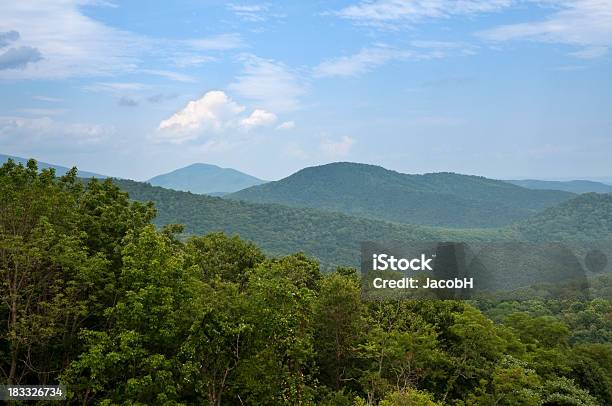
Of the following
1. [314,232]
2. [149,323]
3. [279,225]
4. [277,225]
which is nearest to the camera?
[149,323]

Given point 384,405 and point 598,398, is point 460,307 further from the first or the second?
point 384,405

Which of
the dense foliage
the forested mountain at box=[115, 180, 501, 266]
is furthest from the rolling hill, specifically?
the dense foliage

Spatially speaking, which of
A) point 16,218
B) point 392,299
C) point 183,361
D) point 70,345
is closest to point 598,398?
point 392,299

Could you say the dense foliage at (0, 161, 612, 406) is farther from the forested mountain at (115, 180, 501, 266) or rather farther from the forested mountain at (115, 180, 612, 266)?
the forested mountain at (115, 180, 501, 266)

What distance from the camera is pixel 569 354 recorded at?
38.2 m

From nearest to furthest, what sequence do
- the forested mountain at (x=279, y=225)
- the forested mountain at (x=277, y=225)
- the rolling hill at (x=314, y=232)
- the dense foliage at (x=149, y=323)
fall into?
the dense foliage at (x=149, y=323) < the rolling hill at (x=314, y=232) < the forested mountain at (x=277, y=225) < the forested mountain at (x=279, y=225)

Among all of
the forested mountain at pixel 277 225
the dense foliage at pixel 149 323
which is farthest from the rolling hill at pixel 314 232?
the dense foliage at pixel 149 323

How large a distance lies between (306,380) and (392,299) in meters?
8.08

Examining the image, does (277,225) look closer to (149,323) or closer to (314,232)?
(314,232)

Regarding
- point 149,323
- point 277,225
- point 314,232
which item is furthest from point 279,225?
point 149,323

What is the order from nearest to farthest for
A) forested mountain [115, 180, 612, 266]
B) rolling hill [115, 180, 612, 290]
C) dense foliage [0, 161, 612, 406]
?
dense foliage [0, 161, 612, 406] → rolling hill [115, 180, 612, 290] → forested mountain [115, 180, 612, 266]

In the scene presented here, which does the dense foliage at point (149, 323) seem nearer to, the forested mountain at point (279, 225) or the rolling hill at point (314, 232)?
the rolling hill at point (314, 232)

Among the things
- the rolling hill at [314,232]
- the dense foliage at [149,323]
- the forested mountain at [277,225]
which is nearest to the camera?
the dense foliage at [149,323]

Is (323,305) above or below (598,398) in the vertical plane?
above
